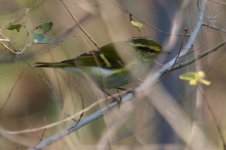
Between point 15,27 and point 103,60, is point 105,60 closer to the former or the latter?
point 103,60

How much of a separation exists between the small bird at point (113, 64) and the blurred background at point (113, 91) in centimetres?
9

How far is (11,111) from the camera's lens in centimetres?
796

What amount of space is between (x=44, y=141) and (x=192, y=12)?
144 cm

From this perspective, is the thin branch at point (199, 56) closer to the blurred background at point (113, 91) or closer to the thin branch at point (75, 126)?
the blurred background at point (113, 91)

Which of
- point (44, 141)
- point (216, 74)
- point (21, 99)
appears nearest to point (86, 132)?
point (216, 74)

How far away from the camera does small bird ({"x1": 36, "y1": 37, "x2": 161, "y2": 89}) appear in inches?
183

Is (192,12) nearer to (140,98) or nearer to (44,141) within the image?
(140,98)

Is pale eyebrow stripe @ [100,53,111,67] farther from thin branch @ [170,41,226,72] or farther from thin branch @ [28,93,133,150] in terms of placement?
thin branch @ [170,41,226,72]

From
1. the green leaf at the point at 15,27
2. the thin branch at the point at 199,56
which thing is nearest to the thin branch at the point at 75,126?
the thin branch at the point at 199,56

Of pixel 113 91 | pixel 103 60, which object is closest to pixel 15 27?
pixel 103 60

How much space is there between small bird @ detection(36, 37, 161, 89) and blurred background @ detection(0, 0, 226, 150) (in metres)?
0.09

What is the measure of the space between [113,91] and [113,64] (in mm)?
624

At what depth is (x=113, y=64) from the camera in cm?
469

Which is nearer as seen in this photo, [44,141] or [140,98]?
[44,141]
